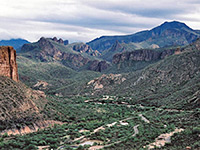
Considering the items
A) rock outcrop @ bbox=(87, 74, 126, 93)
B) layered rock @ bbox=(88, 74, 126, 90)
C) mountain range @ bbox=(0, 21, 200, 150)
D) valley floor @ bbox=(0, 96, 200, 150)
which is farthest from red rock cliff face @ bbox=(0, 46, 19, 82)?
layered rock @ bbox=(88, 74, 126, 90)

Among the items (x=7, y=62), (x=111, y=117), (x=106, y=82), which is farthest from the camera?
(x=106, y=82)

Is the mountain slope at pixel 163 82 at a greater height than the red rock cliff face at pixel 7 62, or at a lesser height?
lesser

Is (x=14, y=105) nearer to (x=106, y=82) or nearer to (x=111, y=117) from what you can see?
(x=111, y=117)

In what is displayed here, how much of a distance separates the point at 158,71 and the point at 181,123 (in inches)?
2993

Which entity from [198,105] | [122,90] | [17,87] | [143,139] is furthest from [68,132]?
[122,90]

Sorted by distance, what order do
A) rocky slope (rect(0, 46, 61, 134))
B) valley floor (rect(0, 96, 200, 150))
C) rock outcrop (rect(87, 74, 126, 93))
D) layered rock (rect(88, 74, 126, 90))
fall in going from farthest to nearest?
layered rock (rect(88, 74, 126, 90)) < rock outcrop (rect(87, 74, 126, 93)) < rocky slope (rect(0, 46, 61, 134)) < valley floor (rect(0, 96, 200, 150))

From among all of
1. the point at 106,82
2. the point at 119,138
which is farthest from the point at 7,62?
the point at 106,82

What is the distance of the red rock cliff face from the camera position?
61616 millimetres

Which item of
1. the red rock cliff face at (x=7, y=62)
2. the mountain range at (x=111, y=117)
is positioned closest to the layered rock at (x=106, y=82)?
the mountain range at (x=111, y=117)

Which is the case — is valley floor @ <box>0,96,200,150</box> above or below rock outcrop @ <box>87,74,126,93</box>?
above

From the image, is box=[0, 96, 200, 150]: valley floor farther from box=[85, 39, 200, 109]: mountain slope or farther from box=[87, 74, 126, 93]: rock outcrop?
box=[87, 74, 126, 93]: rock outcrop

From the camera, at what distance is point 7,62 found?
62375 mm

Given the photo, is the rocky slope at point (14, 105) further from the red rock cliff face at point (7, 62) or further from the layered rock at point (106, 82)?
the layered rock at point (106, 82)

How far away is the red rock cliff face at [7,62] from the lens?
61616 mm
